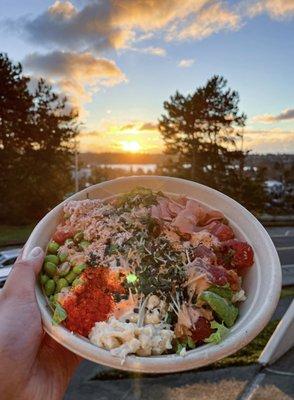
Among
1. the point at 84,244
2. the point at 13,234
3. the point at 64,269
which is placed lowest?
the point at 13,234

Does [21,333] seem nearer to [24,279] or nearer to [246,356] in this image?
[24,279]

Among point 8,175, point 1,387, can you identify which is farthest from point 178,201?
point 8,175

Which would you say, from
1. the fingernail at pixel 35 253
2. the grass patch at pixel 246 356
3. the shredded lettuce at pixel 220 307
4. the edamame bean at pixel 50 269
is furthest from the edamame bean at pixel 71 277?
the grass patch at pixel 246 356

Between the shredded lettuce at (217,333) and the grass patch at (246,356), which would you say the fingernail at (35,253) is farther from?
the grass patch at (246,356)

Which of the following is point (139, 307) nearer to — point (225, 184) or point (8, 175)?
point (8, 175)

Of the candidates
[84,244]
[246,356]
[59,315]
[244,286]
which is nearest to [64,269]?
[84,244]

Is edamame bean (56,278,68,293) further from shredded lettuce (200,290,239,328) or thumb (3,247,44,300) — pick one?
shredded lettuce (200,290,239,328)
